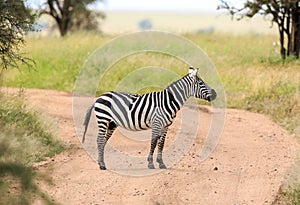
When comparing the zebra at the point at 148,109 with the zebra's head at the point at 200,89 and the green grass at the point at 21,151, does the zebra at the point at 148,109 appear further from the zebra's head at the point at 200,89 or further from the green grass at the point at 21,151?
the green grass at the point at 21,151

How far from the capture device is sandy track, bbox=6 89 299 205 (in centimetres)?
970

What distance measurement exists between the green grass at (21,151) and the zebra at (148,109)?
1125 millimetres

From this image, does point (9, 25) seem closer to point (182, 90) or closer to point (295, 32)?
point (182, 90)

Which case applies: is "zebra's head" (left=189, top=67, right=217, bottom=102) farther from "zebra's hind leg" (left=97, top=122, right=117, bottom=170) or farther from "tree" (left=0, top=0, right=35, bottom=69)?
"tree" (left=0, top=0, right=35, bottom=69)

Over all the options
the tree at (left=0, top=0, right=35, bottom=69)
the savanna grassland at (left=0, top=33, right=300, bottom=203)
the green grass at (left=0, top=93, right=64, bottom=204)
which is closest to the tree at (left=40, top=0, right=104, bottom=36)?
the savanna grassland at (left=0, top=33, right=300, bottom=203)

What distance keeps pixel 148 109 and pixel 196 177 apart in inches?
50.4

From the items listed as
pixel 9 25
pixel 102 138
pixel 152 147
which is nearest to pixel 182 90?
pixel 152 147

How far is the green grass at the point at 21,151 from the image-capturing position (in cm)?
542

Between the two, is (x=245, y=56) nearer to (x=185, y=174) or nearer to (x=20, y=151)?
(x=185, y=174)

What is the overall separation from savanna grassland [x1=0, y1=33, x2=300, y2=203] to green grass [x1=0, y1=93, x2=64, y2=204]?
57mm

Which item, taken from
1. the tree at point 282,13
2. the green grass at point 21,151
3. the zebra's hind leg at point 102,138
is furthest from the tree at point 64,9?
the zebra's hind leg at point 102,138

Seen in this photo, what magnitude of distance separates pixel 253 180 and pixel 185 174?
1.00 m

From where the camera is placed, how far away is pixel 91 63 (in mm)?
22750

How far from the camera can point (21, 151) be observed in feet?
18.2
